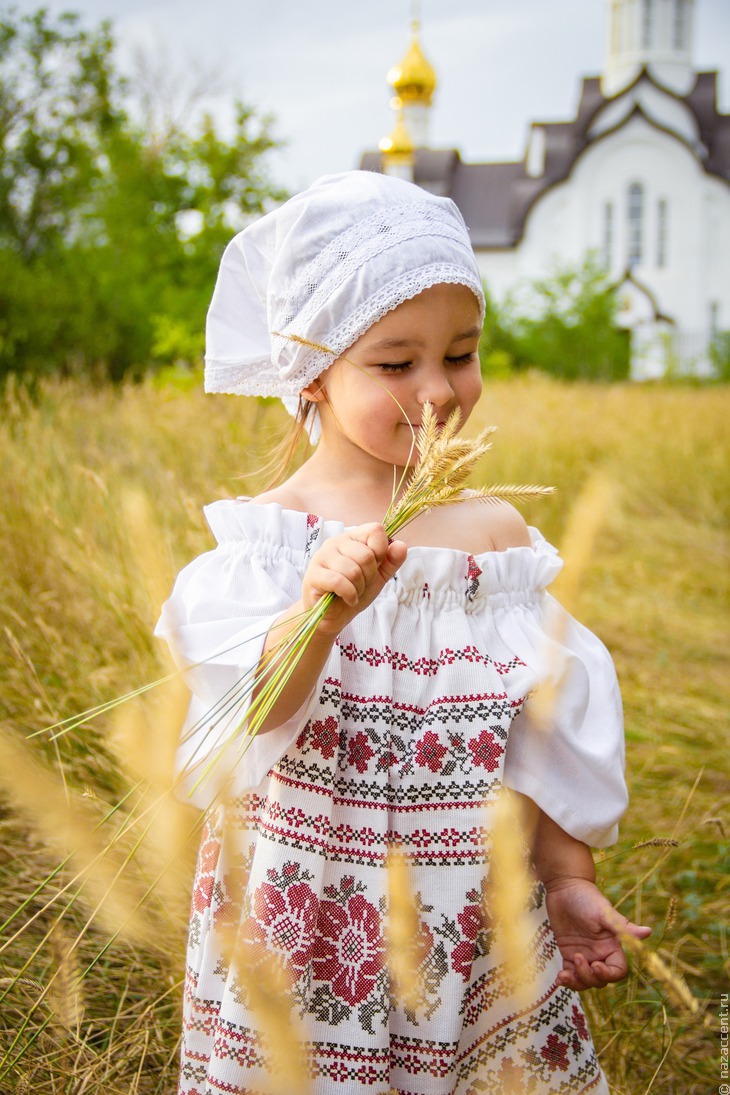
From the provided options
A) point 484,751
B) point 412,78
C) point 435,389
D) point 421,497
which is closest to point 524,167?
point 412,78

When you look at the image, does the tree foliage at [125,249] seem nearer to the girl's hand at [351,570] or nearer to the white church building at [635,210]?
the girl's hand at [351,570]

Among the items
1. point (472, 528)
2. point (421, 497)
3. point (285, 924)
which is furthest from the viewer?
point (472, 528)

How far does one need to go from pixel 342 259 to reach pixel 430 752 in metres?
0.70

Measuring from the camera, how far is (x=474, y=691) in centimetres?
130

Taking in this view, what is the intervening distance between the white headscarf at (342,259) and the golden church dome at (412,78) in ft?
45.2

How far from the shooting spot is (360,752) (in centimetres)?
128

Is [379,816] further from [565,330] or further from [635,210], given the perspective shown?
[635,210]

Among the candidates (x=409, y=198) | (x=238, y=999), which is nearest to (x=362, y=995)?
(x=238, y=999)

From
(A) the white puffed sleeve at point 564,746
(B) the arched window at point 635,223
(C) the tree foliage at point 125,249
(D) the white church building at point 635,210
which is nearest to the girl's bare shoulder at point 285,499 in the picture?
(A) the white puffed sleeve at point 564,746

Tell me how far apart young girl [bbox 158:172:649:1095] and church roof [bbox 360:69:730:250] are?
29.9 m

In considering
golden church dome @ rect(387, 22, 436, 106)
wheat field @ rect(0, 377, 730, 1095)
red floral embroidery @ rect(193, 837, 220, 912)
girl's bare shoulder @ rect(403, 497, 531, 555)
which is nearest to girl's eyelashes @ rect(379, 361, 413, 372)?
girl's bare shoulder @ rect(403, 497, 531, 555)

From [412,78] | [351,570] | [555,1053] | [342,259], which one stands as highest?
[412,78]

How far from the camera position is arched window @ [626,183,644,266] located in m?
30.7

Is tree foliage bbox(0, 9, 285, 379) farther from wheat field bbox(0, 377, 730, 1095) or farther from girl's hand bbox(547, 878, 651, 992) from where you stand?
girl's hand bbox(547, 878, 651, 992)
